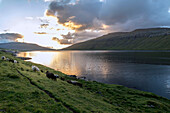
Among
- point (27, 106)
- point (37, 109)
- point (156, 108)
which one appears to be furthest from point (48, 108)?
point (156, 108)

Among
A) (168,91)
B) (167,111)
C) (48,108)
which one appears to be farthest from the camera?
(168,91)

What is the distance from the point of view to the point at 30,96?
1356 cm

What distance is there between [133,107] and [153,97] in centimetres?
975

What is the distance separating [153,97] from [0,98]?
2923 centimetres

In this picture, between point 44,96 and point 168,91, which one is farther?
point 168,91

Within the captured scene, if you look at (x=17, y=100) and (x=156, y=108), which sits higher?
(x=17, y=100)

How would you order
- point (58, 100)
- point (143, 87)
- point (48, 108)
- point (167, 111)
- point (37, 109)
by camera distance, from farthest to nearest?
1. point (143, 87)
2. point (167, 111)
3. point (58, 100)
4. point (48, 108)
5. point (37, 109)

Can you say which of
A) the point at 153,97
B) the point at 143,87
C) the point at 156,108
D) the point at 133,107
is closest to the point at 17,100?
the point at 133,107

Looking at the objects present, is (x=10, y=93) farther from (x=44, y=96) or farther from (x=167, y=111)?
(x=167, y=111)

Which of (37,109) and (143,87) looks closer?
(37,109)

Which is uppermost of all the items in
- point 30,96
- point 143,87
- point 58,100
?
point 30,96

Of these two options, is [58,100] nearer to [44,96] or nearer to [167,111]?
[44,96]

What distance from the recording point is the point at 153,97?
25234 mm

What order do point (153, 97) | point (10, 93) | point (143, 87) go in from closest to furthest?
1. point (10, 93)
2. point (153, 97)
3. point (143, 87)
